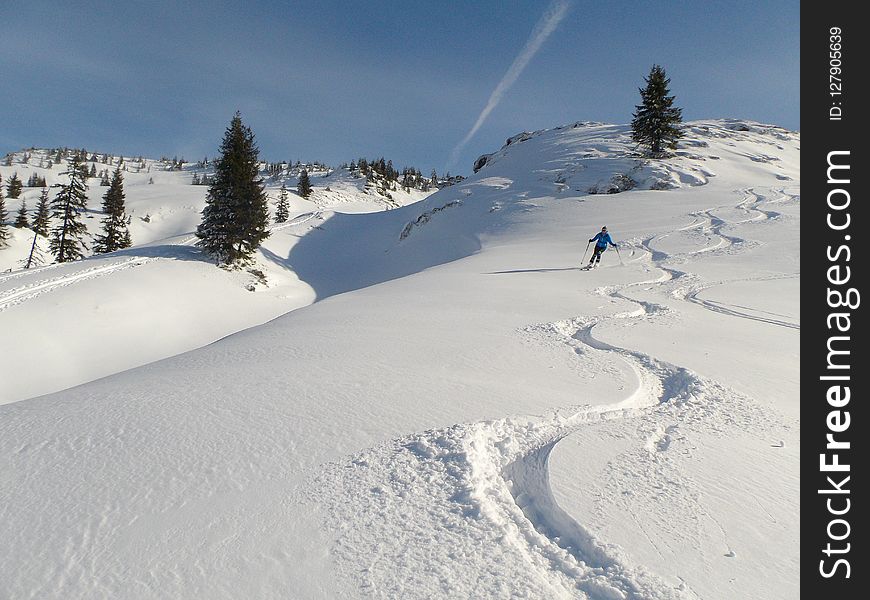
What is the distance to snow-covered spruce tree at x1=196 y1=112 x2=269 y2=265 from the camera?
77.4 feet

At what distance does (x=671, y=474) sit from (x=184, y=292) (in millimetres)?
21127

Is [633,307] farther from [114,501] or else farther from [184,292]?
[184,292]

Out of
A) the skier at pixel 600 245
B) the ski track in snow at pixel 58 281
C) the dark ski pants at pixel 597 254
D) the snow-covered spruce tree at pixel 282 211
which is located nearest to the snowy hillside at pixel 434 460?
the dark ski pants at pixel 597 254

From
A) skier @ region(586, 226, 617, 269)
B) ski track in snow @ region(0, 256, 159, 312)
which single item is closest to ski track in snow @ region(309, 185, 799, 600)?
skier @ region(586, 226, 617, 269)

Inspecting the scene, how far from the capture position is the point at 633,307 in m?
8.67

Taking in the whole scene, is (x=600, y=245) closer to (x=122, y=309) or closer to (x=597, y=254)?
(x=597, y=254)

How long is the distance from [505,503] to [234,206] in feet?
83.5

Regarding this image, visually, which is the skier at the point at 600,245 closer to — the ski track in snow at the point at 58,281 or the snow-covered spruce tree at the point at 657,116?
the ski track in snow at the point at 58,281

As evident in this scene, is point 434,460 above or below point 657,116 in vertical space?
below

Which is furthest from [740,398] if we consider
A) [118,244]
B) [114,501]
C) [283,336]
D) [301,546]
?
[118,244]

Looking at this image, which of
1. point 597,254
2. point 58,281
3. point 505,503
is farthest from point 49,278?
point 505,503

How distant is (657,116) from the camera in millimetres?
39000

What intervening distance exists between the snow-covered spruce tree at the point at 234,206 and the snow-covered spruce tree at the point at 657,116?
3487 centimetres

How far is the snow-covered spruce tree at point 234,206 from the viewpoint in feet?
77.4
